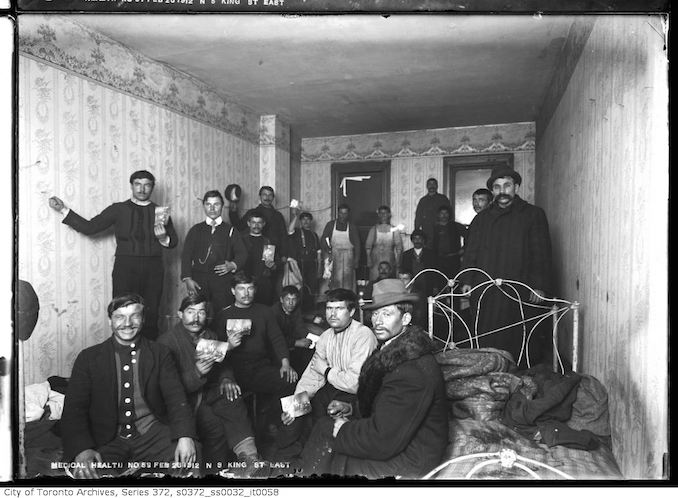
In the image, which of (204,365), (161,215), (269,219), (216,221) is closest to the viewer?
(204,365)

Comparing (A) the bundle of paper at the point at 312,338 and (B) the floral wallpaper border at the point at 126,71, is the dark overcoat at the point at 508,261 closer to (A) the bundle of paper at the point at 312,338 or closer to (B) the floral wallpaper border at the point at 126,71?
(A) the bundle of paper at the point at 312,338

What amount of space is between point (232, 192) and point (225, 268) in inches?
22.5

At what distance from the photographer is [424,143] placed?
3.07 m

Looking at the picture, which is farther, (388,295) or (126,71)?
(126,71)

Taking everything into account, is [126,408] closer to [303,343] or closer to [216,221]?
[303,343]

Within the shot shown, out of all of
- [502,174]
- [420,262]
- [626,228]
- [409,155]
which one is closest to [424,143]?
[409,155]

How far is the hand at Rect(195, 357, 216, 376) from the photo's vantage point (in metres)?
2.18

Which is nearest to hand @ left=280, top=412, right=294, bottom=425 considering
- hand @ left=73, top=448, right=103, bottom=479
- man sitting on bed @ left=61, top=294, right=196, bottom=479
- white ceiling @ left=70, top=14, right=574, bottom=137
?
man sitting on bed @ left=61, top=294, right=196, bottom=479

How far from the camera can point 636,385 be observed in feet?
5.28

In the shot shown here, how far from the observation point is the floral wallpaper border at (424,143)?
2814 millimetres

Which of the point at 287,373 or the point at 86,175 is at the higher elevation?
the point at 86,175

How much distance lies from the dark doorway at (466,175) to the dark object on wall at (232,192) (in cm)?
128

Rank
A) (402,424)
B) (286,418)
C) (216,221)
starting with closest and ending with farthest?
(402,424) → (286,418) → (216,221)

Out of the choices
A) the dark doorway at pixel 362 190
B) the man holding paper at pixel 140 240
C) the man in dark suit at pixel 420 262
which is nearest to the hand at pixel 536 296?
the man in dark suit at pixel 420 262
